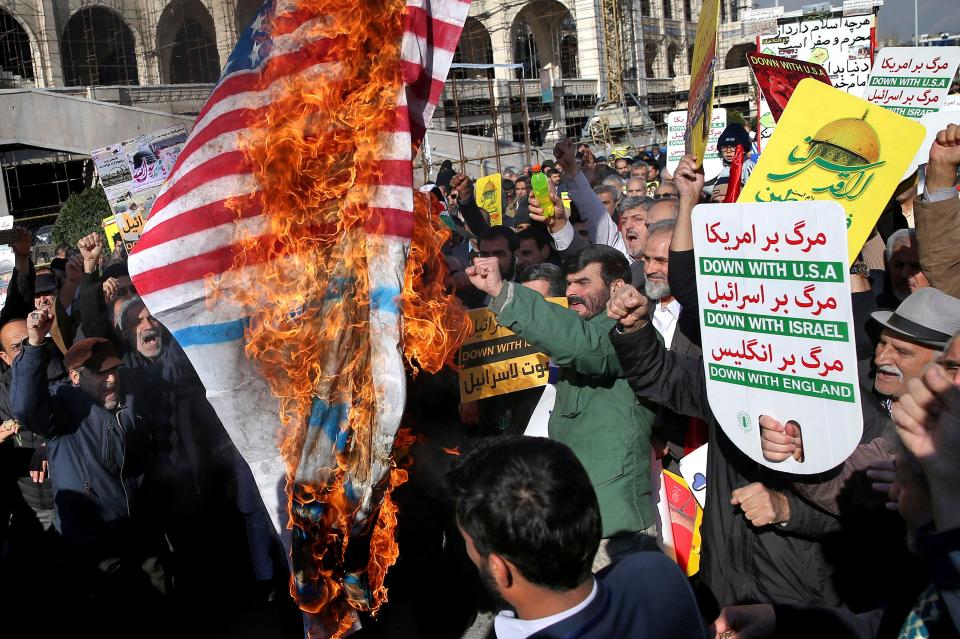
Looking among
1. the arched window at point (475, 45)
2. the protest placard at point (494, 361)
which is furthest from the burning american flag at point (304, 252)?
the arched window at point (475, 45)

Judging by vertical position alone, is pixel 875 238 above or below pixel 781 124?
below

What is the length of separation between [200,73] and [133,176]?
27.0 m

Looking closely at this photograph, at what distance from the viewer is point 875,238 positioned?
6.04 metres

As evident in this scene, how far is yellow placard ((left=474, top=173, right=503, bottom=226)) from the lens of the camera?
11312 millimetres

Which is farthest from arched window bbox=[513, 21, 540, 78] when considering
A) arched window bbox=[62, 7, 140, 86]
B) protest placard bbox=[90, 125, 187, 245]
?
protest placard bbox=[90, 125, 187, 245]

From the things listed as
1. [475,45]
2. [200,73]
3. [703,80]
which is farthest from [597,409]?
[475,45]

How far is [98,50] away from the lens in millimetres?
30938

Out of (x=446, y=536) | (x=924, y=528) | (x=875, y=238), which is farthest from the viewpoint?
(x=875, y=238)

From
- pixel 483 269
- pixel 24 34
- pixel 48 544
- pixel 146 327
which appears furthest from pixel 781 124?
pixel 24 34

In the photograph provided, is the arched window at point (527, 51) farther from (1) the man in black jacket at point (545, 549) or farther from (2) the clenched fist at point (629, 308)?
(1) the man in black jacket at point (545, 549)

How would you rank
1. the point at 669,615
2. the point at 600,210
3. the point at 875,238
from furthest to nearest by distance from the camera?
the point at 600,210, the point at 875,238, the point at 669,615

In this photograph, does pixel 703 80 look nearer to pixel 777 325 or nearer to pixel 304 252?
pixel 777 325

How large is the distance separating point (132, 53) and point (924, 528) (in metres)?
34.7

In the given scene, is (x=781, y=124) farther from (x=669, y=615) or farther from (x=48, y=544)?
(x=48, y=544)
